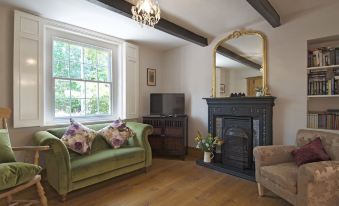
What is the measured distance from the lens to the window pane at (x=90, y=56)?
345cm

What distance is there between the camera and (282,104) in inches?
118

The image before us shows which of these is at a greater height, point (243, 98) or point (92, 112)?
point (243, 98)

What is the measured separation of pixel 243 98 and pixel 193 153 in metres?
1.59

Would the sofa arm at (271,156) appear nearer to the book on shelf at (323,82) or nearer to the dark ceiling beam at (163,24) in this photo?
the book on shelf at (323,82)

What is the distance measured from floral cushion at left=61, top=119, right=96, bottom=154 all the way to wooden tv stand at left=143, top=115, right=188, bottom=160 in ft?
4.41

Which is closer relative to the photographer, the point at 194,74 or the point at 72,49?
the point at 72,49

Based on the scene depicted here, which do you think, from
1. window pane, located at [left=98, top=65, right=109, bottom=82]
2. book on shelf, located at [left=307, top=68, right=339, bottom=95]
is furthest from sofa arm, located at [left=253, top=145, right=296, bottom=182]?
window pane, located at [left=98, top=65, right=109, bottom=82]

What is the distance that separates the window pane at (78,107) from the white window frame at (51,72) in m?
0.07

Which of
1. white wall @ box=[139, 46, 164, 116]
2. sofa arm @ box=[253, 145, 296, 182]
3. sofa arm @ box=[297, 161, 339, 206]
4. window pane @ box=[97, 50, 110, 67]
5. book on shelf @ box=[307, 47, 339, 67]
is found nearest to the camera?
sofa arm @ box=[297, 161, 339, 206]

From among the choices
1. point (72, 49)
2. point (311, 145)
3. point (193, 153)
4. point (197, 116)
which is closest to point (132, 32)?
point (72, 49)

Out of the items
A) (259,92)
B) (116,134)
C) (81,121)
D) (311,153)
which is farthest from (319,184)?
(81,121)

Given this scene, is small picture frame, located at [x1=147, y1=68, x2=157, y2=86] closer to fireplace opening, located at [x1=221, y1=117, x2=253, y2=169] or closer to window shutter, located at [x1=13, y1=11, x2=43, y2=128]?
fireplace opening, located at [x1=221, y1=117, x2=253, y2=169]

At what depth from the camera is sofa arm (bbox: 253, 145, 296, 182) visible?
2.40m

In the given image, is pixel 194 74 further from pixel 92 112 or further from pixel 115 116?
pixel 92 112
